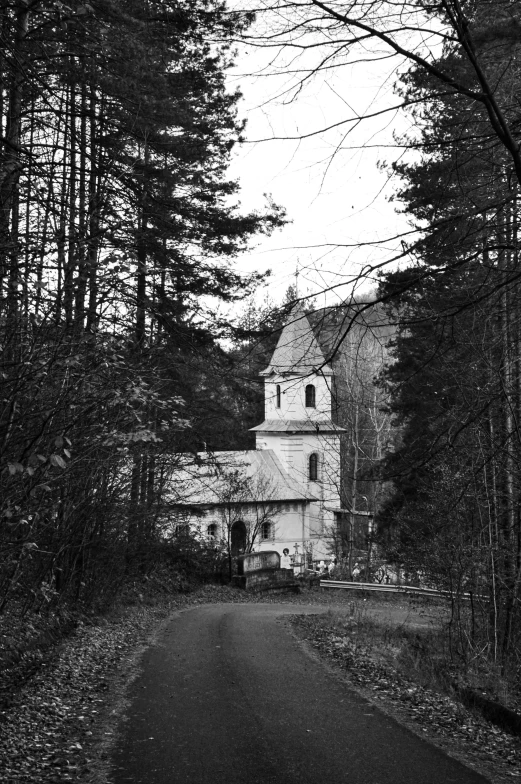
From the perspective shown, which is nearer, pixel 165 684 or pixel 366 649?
pixel 165 684

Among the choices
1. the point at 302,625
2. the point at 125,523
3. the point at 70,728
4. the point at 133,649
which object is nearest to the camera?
the point at 70,728

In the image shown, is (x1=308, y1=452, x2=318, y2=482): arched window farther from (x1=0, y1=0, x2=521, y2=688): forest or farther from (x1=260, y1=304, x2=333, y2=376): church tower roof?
(x1=260, y1=304, x2=333, y2=376): church tower roof

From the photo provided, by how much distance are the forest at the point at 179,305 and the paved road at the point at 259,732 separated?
211cm

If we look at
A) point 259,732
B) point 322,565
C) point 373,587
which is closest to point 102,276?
point 259,732

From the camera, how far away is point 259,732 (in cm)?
748

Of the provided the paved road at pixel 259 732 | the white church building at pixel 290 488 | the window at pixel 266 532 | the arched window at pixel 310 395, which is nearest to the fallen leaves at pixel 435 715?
the paved road at pixel 259 732

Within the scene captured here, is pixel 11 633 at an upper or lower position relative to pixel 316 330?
lower

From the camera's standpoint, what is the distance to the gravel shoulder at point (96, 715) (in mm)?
6477

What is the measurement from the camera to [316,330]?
484 centimetres

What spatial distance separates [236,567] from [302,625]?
14.3 metres

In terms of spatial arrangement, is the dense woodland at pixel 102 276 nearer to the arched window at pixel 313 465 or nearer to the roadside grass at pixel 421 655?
the roadside grass at pixel 421 655

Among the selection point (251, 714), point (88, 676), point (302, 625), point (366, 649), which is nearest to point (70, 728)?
point (251, 714)

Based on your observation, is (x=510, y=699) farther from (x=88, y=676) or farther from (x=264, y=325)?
(x=264, y=325)

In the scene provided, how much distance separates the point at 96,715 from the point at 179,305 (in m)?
11.1
